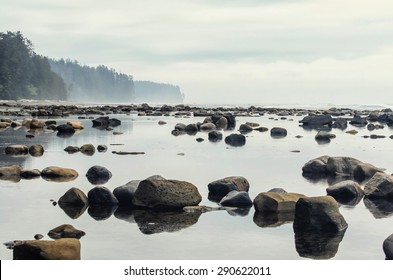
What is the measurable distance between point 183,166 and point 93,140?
557 inches

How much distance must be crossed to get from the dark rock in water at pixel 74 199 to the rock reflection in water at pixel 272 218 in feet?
14.2

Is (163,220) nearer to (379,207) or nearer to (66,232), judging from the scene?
(66,232)

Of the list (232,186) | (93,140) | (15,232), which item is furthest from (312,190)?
(93,140)

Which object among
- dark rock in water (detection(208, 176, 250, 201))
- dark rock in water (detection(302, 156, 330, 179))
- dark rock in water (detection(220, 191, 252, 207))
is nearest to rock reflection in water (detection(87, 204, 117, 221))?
dark rock in water (detection(220, 191, 252, 207))

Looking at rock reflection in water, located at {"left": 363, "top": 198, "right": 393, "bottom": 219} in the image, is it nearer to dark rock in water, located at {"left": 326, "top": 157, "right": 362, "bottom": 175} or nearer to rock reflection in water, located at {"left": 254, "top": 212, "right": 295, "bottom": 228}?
rock reflection in water, located at {"left": 254, "top": 212, "right": 295, "bottom": 228}

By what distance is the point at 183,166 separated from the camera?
24.2 m

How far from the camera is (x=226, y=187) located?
17047mm

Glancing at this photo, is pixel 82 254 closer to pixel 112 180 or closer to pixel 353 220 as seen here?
pixel 353 220

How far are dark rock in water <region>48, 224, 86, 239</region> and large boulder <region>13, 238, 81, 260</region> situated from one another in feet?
6.01

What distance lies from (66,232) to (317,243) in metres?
4.93

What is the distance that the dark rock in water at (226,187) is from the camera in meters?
17.1

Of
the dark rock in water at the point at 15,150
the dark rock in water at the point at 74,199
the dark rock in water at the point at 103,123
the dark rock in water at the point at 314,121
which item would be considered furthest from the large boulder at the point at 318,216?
the dark rock in water at the point at 314,121

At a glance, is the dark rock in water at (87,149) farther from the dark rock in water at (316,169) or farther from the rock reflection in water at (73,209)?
the rock reflection in water at (73,209)

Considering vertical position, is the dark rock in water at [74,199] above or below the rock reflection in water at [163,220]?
above
